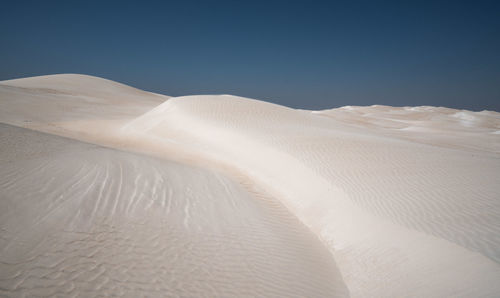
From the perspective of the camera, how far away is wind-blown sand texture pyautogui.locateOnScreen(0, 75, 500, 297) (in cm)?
315

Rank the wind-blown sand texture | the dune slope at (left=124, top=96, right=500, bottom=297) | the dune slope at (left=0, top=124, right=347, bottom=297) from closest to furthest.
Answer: the dune slope at (left=0, top=124, right=347, bottom=297) → the wind-blown sand texture → the dune slope at (left=124, top=96, right=500, bottom=297)

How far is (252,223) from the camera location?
16.9 feet

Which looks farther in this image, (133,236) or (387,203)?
(387,203)

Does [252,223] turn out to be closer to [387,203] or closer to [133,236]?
[133,236]

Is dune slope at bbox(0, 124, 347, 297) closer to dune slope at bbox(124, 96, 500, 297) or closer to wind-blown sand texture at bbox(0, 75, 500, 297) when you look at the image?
wind-blown sand texture at bbox(0, 75, 500, 297)

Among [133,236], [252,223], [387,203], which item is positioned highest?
[387,203]

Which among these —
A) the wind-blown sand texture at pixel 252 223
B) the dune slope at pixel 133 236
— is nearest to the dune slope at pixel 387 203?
the wind-blown sand texture at pixel 252 223

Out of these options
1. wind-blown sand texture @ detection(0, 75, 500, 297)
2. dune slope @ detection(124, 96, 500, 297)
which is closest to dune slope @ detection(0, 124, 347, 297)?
wind-blown sand texture @ detection(0, 75, 500, 297)

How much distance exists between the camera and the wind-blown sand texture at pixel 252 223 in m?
3.15

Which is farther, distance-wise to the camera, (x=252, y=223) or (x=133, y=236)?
(x=252, y=223)

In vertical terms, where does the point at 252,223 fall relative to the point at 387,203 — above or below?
below

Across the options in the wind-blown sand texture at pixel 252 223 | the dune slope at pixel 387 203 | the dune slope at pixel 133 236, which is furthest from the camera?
the dune slope at pixel 387 203

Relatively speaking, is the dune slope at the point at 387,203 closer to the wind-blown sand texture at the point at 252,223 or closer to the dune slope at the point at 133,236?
the wind-blown sand texture at the point at 252,223

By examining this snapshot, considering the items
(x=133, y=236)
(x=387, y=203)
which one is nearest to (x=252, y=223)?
(x=133, y=236)
